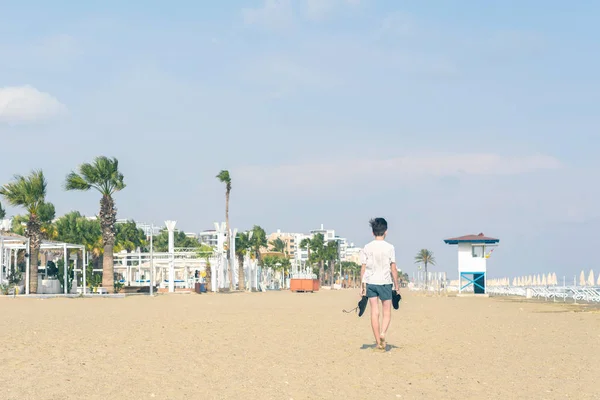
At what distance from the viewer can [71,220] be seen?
8100 cm

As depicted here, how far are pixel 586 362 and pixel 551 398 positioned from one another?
322 cm

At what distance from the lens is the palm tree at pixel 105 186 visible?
164 feet

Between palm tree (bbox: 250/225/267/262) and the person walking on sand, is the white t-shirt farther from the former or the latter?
palm tree (bbox: 250/225/267/262)

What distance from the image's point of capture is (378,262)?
10828 millimetres

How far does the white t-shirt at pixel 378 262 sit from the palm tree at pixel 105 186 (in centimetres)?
4075

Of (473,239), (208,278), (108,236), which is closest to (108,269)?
(108,236)

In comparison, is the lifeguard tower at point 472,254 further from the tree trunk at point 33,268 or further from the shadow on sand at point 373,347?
the shadow on sand at point 373,347

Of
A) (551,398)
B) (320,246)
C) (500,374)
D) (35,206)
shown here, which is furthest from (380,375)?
(320,246)

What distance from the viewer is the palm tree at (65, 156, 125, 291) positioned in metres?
49.8

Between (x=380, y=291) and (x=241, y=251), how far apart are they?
88453 millimetres

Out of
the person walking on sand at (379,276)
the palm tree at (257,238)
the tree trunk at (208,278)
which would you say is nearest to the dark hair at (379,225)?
the person walking on sand at (379,276)

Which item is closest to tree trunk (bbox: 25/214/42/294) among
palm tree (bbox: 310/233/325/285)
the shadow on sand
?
the shadow on sand

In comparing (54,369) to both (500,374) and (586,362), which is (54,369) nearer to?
(500,374)

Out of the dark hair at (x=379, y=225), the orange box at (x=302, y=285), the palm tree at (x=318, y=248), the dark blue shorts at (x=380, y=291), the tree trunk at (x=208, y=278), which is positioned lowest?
the orange box at (x=302, y=285)
